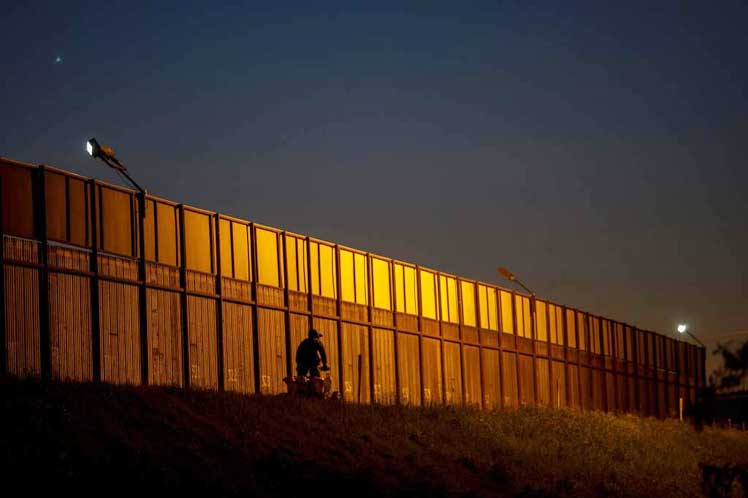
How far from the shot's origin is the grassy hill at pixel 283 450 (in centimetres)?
2056

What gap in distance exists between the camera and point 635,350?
63375 mm

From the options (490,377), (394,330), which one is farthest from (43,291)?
(490,377)

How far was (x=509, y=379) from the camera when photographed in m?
48.7

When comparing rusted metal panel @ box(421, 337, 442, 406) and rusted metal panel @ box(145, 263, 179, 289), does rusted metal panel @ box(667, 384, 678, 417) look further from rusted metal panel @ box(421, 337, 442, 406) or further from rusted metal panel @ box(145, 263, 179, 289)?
rusted metal panel @ box(145, 263, 179, 289)

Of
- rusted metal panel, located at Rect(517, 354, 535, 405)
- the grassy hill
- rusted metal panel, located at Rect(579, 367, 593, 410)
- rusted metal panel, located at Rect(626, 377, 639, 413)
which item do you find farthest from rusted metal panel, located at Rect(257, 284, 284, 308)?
rusted metal panel, located at Rect(626, 377, 639, 413)

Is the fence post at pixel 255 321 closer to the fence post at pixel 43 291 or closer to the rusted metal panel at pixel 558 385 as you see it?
the fence post at pixel 43 291

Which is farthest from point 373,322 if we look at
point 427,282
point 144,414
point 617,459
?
point 144,414

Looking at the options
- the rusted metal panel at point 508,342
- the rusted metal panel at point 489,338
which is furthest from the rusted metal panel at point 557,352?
the rusted metal panel at point 489,338

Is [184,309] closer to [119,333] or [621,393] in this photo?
[119,333]

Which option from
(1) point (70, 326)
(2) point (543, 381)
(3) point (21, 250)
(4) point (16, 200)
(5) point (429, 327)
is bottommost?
(2) point (543, 381)

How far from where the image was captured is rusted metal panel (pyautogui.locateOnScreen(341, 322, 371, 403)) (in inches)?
1483

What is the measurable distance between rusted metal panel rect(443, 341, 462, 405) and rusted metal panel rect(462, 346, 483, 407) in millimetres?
419

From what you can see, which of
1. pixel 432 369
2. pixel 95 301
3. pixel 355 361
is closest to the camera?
pixel 95 301

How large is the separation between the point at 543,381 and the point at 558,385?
1.48m
